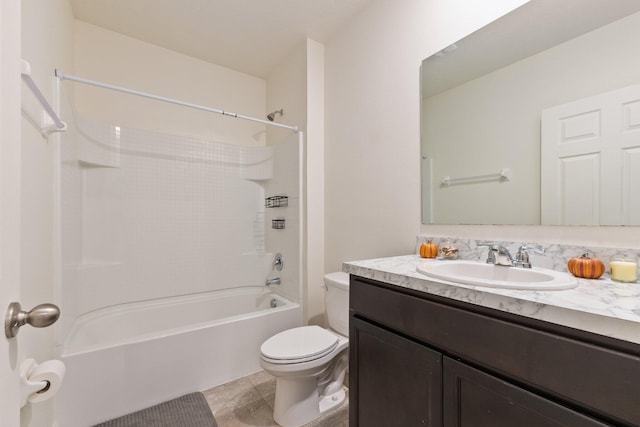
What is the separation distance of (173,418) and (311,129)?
2037 millimetres

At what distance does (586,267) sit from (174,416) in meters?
1.99

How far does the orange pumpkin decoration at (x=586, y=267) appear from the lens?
88 centimetres

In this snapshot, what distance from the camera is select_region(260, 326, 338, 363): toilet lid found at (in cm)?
140

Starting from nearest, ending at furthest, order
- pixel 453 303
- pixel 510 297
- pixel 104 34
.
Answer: pixel 510 297 → pixel 453 303 → pixel 104 34

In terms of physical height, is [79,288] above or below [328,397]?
above

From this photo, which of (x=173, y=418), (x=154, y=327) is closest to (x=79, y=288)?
(x=154, y=327)

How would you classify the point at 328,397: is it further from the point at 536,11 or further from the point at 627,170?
the point at 536,11

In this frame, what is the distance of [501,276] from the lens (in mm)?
1039

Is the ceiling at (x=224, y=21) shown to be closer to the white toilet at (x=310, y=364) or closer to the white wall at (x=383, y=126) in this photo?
the white wall at (x=383, y=126)

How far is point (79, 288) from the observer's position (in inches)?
75.1

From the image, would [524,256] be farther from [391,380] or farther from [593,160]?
[391,380]

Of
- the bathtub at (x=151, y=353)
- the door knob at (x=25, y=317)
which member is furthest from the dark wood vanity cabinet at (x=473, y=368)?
A: the bathtub at (x=151, y=353)

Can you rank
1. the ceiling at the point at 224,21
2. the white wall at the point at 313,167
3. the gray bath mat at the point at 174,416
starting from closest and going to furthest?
the gray bath mat at the point at 174,416 → the ceiling at the point at 224,21 → the white wall at the point at 313,167

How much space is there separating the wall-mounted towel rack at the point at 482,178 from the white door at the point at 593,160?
0.43ft
